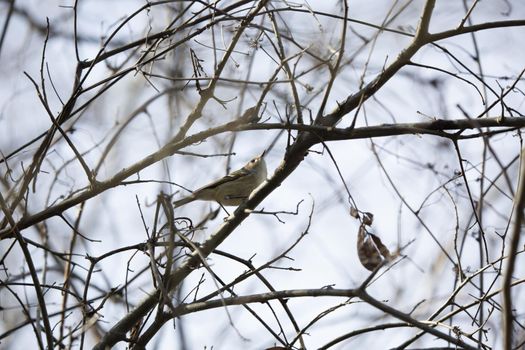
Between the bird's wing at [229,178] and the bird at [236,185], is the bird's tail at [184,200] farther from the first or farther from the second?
the bird's wing at [229,178]

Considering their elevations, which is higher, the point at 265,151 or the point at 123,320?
the point at 265,151

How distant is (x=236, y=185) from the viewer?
4984 millimetres

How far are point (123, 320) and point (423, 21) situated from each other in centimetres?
191

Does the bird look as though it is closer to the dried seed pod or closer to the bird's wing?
the bird's wing

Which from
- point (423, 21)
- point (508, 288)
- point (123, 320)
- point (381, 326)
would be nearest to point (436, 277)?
point (381, 326)

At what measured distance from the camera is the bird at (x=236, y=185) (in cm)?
477

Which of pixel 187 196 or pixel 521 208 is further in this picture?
pixel 187 196

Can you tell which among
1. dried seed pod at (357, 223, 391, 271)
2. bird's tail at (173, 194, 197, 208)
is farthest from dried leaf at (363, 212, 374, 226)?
bird's tail at (173, 194, 197, 208)

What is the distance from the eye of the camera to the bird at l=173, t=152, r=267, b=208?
4773mm

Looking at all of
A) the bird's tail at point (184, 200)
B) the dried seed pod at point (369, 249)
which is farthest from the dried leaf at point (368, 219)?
the bird's tail at point (184, 200)

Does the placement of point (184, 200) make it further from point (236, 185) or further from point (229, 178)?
point (236, 185)

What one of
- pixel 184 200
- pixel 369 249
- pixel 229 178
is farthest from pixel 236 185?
pixel 369 249

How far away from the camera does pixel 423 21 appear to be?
9.84 feet

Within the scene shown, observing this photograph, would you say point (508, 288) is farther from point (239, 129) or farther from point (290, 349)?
point (239, 129)
